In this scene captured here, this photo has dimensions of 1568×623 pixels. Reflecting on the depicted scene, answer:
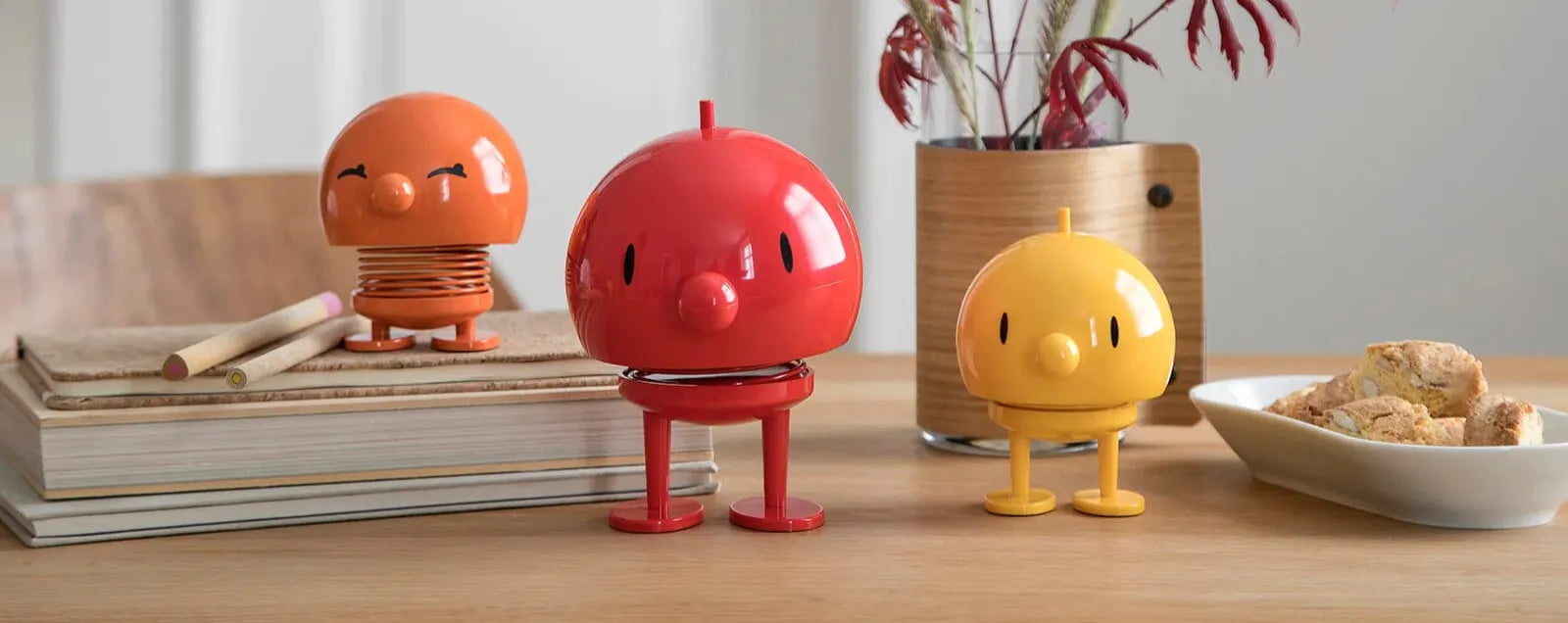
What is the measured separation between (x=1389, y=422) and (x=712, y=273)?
33 cm

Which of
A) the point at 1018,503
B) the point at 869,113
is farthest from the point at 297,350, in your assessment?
the point at 869,113

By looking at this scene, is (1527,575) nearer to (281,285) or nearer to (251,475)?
(251,475)

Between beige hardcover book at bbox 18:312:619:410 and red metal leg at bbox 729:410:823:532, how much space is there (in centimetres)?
10

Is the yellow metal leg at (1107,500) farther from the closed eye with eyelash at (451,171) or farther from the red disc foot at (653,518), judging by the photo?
the closed eye with eyelash at (451,171)

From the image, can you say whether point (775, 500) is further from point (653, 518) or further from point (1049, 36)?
point (1049, 36)

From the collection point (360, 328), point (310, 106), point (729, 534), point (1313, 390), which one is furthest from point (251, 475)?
point (310, 106)

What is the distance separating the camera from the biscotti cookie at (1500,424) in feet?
2.24

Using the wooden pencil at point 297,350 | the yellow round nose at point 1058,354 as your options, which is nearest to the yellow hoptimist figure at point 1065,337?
the yellow round nose at point 1058,354

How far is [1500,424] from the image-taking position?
0.69m

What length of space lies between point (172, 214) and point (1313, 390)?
107 cm

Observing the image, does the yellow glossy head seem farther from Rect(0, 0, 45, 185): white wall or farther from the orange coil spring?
Rect(0, 0, 45, 185): white wall

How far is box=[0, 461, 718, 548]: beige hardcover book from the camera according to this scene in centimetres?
69

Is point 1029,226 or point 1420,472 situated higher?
point 1029,226

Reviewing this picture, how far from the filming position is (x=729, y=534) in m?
0.71
